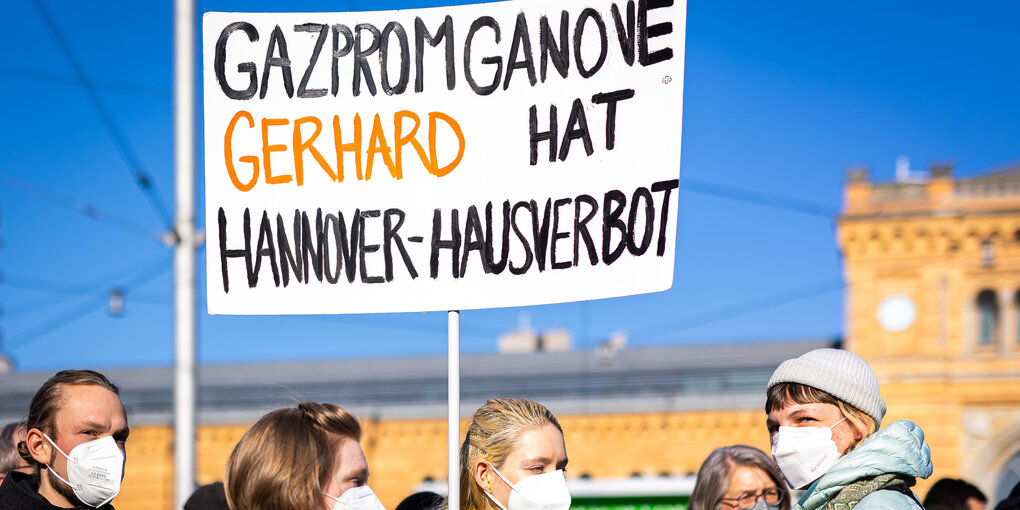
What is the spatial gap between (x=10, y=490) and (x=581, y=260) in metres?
1.80

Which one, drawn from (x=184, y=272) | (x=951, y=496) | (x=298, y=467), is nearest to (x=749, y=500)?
(x=951, y=496)

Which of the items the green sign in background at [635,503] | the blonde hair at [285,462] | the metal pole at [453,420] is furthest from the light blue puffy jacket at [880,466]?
the green sign in background at [635,503]

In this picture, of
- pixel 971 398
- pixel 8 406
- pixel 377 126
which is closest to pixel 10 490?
pixel 377 126

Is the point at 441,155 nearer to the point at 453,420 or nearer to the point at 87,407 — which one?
the point at 453,420

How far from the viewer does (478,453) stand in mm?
3641

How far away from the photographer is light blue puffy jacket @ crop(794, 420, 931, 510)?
3.10 meters

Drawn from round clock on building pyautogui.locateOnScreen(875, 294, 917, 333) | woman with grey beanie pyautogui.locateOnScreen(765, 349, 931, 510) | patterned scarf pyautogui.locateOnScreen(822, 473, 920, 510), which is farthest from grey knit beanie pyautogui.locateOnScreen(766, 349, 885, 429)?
round clock on building pyautogui.locateOnScreen(875, 294, 917, 333)

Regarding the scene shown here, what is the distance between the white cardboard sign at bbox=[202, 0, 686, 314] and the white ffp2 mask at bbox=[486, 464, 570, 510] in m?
0.54

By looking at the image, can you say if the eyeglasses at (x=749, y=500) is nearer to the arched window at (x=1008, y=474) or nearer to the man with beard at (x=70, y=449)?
the man with beard at (x=70, y=449)

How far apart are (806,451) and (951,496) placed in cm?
253

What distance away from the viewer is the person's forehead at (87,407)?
3645mm

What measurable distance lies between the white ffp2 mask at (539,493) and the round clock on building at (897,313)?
1035 inches

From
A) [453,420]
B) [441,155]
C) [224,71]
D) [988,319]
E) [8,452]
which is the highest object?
[224,71]

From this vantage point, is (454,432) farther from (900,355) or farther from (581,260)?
(900,355)
